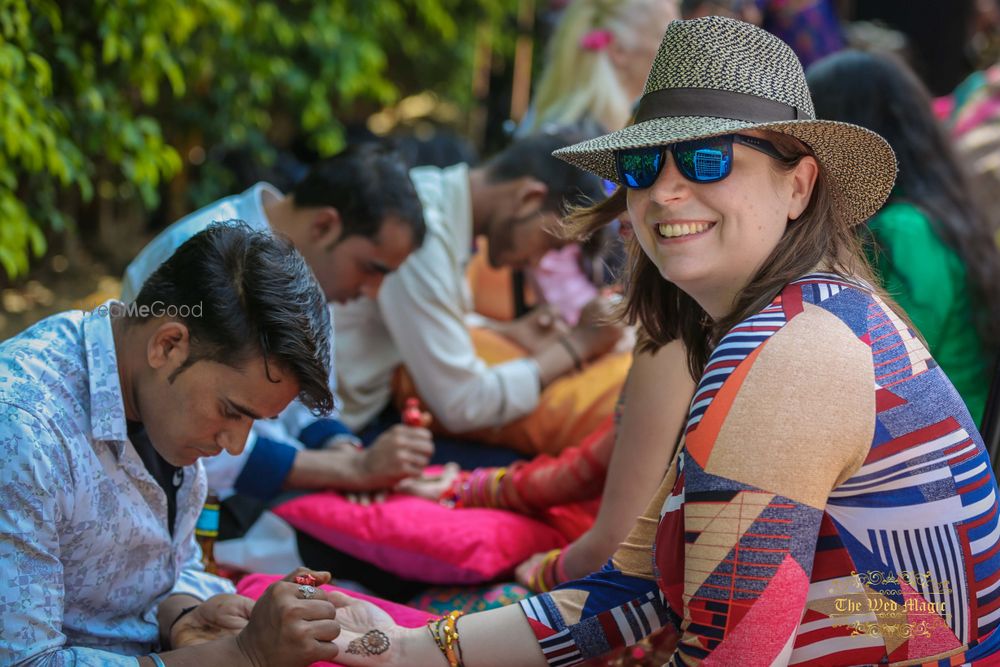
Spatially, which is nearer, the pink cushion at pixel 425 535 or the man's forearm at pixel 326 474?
the pink cushion at pixel 425 535

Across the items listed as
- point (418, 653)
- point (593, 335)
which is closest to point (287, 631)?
point (418, 653)

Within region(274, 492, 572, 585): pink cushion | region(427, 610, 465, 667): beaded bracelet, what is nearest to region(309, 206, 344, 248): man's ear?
region(274, 492, 572, 585): pink cushion

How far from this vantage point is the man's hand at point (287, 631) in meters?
1.57

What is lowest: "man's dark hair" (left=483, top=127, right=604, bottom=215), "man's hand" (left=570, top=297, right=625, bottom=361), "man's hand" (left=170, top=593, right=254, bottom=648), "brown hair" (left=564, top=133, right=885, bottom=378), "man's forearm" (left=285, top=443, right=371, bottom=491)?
"man's hand" (left=170, top=593, right=254, bottom=648)

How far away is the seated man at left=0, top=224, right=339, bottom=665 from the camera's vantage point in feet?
4.90

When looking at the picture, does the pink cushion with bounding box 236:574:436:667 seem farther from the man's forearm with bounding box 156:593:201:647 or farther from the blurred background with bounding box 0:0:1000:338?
the blurred background with bounding box 0:0:1000:338

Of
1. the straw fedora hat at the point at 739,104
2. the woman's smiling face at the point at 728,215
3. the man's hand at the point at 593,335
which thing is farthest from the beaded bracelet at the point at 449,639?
the man's hand at the point at 593,335

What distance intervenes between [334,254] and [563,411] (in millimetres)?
833

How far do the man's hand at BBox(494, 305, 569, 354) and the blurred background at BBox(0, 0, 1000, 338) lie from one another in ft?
→ 4.09

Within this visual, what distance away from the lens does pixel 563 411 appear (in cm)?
309

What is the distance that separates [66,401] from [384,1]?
4.46 meters

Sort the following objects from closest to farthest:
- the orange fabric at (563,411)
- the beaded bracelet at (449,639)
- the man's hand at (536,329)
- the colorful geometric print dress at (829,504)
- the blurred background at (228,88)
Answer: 1. the colorful geometric print dress at (829,504)
2. the beaded bracelet at (449,639)
3. the orange fabric at (563,411)
4. the blurred background at (228,88)
5. the man's hand at (536,329)

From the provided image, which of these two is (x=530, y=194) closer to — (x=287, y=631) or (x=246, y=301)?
(x=246, y=301)

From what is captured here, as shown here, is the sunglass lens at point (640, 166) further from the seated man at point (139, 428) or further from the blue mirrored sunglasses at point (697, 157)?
the seated man at point (139, 428)
